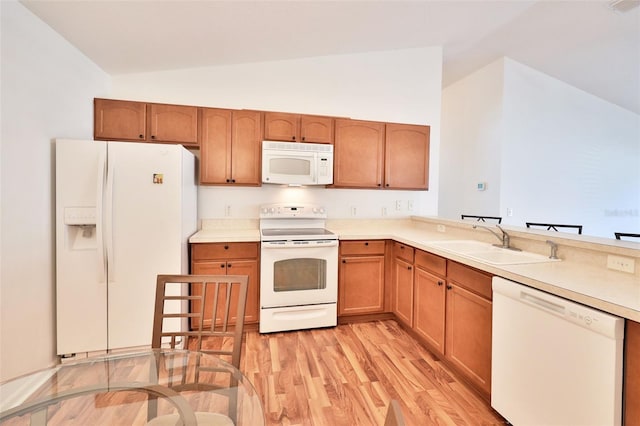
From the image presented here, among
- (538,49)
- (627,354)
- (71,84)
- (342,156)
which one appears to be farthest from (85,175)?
(538,49)

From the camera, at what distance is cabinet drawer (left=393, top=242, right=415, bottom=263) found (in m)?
2.74

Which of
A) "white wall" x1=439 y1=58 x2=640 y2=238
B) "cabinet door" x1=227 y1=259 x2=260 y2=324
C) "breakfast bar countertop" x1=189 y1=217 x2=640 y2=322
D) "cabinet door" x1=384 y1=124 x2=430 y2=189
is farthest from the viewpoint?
"white wall" x1=439 y1=58 x2=640 y2=238

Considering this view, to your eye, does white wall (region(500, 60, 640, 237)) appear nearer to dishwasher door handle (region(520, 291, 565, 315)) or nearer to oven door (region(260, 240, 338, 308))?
oven door (region(260, 240, 338, 308))

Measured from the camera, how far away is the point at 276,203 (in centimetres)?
339

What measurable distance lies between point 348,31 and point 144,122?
222cm

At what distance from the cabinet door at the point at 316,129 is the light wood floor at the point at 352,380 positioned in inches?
78.6

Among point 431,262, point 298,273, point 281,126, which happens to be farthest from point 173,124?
point 431,262

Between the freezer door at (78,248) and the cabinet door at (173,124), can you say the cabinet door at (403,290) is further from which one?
the freezer door at (78,248)

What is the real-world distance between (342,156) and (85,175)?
91.4 inches

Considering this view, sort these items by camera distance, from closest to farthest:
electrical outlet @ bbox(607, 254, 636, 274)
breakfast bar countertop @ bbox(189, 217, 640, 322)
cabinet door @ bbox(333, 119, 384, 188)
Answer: breakfast bar countertop @ bbox(189, 217, 640, 322), electrical outlet @ bbox(607, 254, 636, 274), cabinet door @ bbox(333, 119, 384, 188)

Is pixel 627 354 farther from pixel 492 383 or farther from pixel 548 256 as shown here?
pixel 548 256

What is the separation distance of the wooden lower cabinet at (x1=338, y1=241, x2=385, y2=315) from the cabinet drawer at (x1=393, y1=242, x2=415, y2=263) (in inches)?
5.1

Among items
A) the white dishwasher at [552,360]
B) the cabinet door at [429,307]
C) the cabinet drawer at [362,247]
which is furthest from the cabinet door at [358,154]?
the white dishwasher at [552,360]

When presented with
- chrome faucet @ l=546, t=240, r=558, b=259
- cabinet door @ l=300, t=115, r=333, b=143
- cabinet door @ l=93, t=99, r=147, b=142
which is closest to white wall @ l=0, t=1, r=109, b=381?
cabinet door @ l=93, t=99, r=147, b=142
